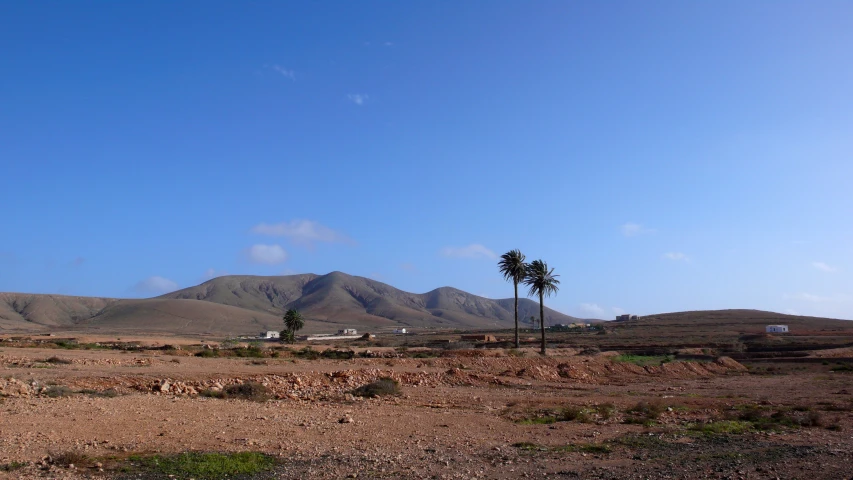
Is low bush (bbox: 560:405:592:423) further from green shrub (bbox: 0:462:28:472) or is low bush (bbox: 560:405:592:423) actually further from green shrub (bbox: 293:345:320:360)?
green shrub (bbox: 293:345:320:360)

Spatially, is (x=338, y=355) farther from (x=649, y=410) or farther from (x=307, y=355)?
(x=649, y=410)

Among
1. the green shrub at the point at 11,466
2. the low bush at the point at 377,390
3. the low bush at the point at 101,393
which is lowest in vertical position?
the low bush at the point at 377,390

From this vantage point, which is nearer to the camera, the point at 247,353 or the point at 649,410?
the point at 649,410

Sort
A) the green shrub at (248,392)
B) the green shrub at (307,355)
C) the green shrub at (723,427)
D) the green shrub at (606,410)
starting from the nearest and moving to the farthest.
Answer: the green shrub at (723,427), the green shrub at (606,410), the green shrub at (248,392), the green shrub at (307,355)

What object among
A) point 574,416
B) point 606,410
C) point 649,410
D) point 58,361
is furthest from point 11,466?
point 58,361

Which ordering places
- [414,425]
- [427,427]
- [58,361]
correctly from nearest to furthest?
1. [427,427]
2. [414,425]
3. [58,361]

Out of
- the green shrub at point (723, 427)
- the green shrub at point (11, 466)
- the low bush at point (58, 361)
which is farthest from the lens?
the low bush at point (58, 361)

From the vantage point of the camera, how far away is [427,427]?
18.5m

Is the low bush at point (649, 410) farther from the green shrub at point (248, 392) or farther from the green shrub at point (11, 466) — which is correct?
the green shrub at point (11, 466)

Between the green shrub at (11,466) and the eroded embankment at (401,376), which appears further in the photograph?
the eroded embankment at (401,376)

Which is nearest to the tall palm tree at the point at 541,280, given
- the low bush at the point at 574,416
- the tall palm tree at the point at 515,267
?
the tall palm tree at the point at 515,267

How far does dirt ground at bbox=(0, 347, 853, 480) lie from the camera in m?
13.0

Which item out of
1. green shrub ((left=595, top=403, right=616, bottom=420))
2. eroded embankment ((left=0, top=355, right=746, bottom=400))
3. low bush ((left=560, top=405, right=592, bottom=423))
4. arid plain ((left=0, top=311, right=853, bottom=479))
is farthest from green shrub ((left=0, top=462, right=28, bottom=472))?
green shrub ((left=595, top=403, right=616, bottom=420))

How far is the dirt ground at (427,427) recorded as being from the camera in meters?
13.0
